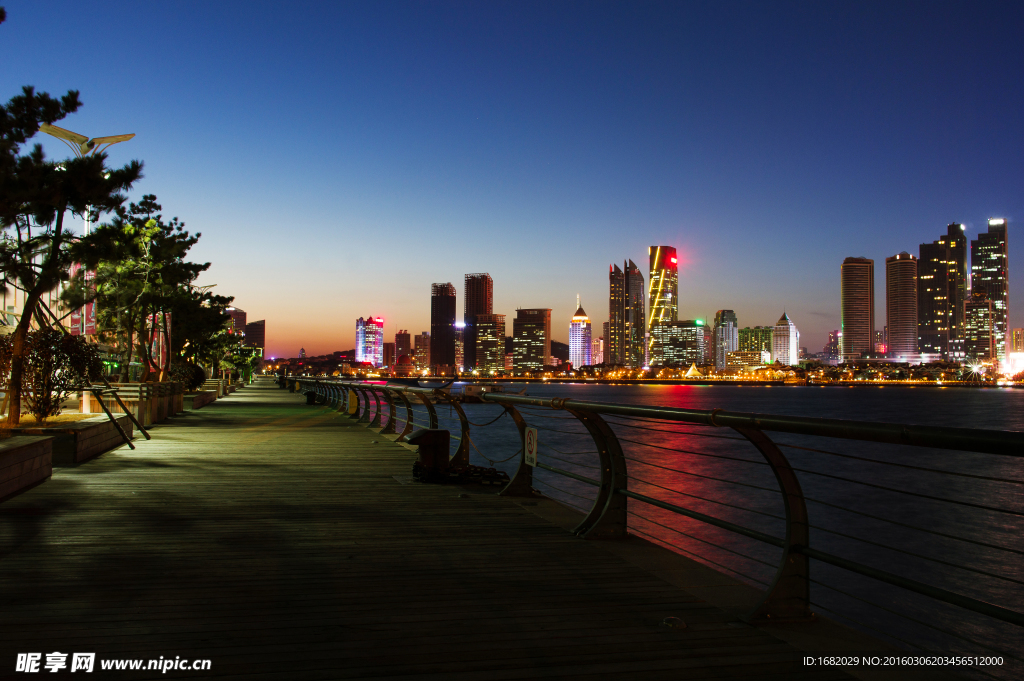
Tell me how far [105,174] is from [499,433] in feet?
134

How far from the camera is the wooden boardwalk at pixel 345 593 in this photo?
9.76ft

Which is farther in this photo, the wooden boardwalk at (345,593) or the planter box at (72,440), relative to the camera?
the planter box at (72,440)

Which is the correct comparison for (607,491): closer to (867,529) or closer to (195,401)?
(867,529)

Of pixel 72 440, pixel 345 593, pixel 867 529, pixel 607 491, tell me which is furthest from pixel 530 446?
pixel 867 529

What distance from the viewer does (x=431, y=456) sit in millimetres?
8109

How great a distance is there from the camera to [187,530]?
546 centimetres

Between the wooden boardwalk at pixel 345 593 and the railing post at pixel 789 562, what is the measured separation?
0.20 meters

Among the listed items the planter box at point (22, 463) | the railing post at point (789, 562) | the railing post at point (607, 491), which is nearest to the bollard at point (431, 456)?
the railing post at point (607, 491)

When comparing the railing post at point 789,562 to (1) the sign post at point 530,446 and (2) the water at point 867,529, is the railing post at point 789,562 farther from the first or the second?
(1) the sign post at point 530,446

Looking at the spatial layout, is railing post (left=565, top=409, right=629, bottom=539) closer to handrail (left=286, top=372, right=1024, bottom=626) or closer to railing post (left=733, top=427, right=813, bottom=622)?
handrail (left=286, top=372, right=1024, bottom=626)

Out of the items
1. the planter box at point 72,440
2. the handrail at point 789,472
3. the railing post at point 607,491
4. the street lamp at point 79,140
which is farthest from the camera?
the street lamp at point 79,140

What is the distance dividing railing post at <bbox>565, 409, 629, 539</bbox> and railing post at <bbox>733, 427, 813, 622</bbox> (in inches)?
64.2

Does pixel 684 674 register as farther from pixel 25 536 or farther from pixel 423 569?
pixel 25 536

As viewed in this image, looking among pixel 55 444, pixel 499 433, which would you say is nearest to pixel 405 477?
pixel 55 444
